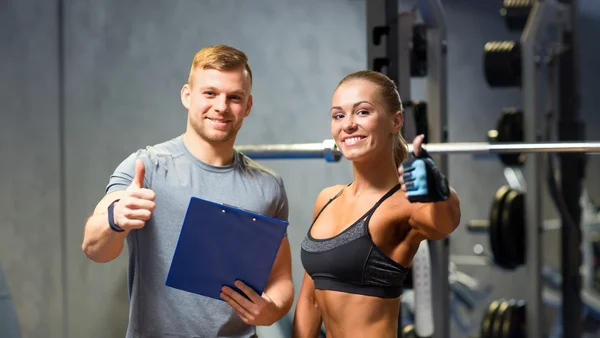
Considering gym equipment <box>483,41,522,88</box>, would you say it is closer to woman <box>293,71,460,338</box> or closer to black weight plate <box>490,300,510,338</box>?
black weight plate <box>490,300,510,338</box>

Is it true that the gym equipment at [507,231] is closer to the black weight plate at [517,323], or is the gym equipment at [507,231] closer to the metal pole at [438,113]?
the black weight plate at [517,323]

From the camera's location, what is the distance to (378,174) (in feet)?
5.17

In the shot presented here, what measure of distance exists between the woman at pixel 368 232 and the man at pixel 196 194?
16 cm

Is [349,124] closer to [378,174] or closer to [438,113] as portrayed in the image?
[378,174]

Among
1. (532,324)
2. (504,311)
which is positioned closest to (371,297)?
(532,324)

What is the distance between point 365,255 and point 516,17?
11.6 ft

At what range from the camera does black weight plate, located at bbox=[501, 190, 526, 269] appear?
13.3ft

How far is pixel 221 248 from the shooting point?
147 centimetres

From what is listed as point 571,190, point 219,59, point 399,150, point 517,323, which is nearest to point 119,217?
point 219,59

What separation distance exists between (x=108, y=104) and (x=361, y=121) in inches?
57.7

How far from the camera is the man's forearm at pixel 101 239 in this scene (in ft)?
4.95

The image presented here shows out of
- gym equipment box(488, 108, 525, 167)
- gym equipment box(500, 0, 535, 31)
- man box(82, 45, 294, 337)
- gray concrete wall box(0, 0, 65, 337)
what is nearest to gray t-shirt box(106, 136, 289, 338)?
man box(82, 45, 294, 337)

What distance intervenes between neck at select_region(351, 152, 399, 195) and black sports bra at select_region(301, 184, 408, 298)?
0.09ft

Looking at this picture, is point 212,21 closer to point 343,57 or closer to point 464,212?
point 343,57
